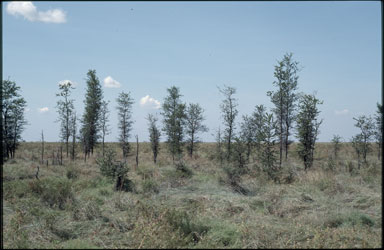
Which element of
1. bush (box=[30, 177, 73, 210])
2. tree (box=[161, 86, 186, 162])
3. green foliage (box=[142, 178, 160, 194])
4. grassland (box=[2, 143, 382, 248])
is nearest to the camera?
grassland (box=[2, 143, 382, 248])

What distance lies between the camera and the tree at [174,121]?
30425 mm

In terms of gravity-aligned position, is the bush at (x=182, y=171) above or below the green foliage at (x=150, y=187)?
above

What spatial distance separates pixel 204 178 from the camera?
53.5 ft

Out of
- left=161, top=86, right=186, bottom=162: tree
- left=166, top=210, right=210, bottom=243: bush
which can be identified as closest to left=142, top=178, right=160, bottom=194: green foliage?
left=166, top=210, right=210, bottom=243: bush

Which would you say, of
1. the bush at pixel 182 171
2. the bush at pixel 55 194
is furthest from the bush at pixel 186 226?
the bush at pixel 182 171

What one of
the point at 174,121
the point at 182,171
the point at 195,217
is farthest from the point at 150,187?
the point at 174,121

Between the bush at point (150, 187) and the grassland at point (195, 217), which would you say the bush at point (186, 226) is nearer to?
the grassland at point (195, 217)

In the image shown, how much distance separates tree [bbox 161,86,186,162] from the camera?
3042cm

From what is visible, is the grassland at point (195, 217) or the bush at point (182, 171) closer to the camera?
the grassland at point (195, 217)

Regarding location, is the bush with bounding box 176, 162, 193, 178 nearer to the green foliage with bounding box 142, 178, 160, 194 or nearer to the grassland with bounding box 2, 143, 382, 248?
the grassland with bounding box 2, 143, 382, 248

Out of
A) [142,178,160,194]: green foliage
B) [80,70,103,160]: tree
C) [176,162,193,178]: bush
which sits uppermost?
[80,70,103,160]: tree

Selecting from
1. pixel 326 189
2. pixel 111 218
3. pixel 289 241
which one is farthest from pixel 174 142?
pixel 289 241

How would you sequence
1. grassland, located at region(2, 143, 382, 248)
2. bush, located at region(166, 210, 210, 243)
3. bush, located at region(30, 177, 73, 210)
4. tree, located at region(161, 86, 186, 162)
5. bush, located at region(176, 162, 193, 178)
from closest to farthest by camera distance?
grassland, located at region(2, 143, 382, 248)
bush, located at region(166, 210, 210, 243)
bush, located at region(30, 177, 73, 210)
bush, located at region(176, 162, 193, 178)
tree, located at region(161, 86, 186, 162)

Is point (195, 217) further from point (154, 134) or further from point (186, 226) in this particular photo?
point (154, 134)
